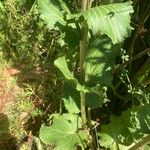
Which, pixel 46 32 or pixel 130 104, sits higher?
pixel 46 32

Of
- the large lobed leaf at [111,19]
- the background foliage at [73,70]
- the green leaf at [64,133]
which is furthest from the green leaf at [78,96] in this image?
the large lobed leaf at [111,19]

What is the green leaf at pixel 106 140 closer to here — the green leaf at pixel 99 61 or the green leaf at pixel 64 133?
the green leaf at pixel 64 133

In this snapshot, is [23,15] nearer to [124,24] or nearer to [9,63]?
[9,63]

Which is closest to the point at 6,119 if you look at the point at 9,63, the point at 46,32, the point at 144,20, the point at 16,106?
the point at 16,106

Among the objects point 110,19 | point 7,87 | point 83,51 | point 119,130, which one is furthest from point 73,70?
point 7,87

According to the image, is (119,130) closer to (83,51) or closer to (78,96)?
(78,96)

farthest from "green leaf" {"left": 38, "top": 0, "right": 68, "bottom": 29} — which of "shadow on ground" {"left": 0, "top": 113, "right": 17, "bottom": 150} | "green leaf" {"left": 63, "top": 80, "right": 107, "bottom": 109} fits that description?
"shadow on ground" {"left": 0, "top": 113, "right": 17, "bottom": 150}
